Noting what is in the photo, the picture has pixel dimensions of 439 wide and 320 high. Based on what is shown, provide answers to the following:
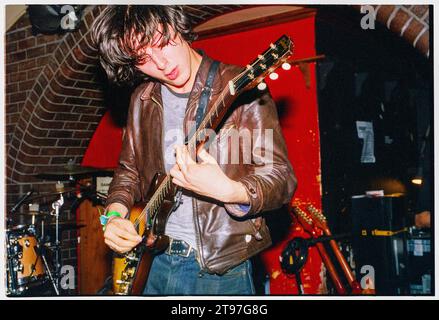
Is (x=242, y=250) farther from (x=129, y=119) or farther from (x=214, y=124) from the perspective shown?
(x=129, y=119)

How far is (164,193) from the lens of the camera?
5.65ft

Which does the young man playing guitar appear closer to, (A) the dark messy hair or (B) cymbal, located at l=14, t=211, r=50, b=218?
(A) the dark messy hair

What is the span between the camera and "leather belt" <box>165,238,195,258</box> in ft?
5.43

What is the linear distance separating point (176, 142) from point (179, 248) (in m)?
0.39

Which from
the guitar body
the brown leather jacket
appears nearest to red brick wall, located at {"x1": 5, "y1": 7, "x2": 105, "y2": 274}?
the brown leather jacket

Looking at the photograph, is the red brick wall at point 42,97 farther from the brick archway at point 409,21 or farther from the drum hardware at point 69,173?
the brick archway at point 409,21

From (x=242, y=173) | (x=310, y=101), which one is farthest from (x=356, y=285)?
(x=242, y=173)

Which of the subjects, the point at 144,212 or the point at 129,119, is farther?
the point at 129,119

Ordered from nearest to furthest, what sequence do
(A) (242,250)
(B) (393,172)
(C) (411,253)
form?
(A) (242,250), (C) (411,253), (B) (393,172)

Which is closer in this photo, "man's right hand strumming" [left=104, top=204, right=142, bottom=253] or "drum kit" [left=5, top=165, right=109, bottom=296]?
"man's right hand strumming" [left=104, top=204, right=142, bottom=253]

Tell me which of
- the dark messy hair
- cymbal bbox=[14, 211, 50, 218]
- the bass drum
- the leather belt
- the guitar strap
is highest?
the dark messy hair

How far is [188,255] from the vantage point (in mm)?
1653

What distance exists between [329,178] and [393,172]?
45 centimetres

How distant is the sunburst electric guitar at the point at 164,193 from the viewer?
1609 mm
